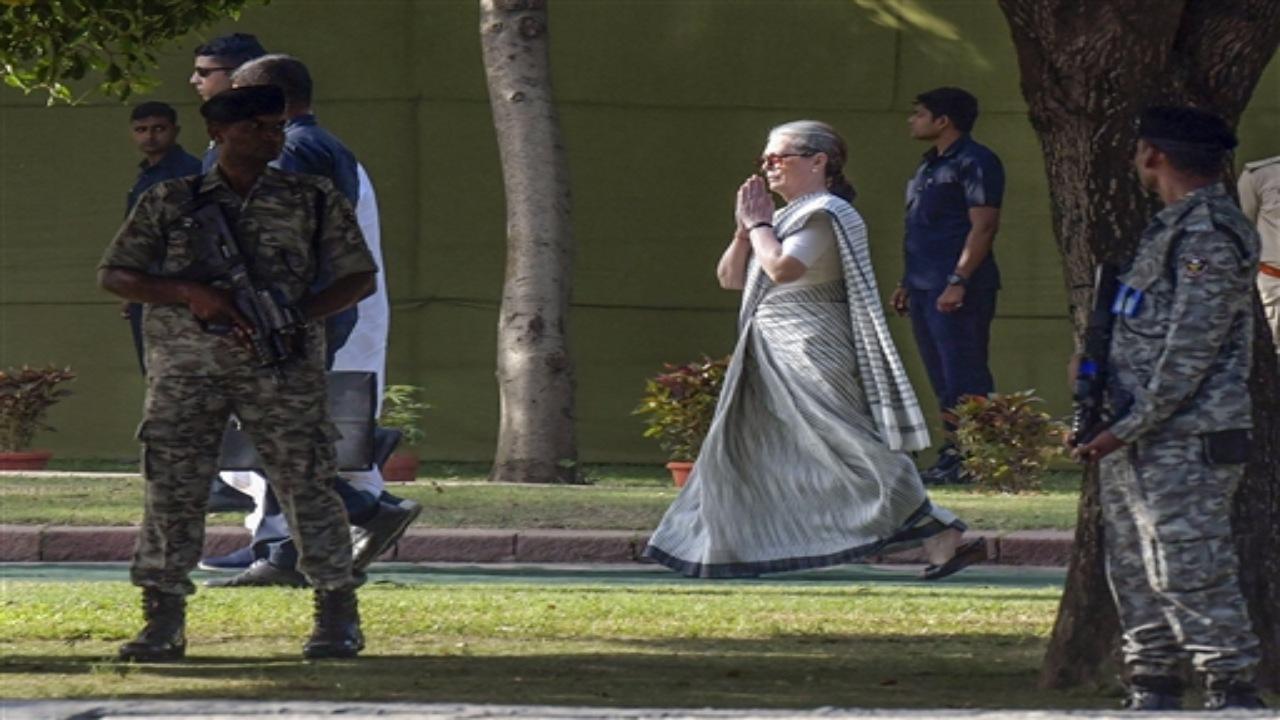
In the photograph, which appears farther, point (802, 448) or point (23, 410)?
point (23, 410)

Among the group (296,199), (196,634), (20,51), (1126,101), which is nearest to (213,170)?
(296,199)

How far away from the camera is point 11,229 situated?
63.5 ft

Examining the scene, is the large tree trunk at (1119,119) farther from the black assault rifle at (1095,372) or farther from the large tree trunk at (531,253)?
the large tree trunk at (531,253)

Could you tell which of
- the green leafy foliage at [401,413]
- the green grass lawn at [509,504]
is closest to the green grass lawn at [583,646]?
the green grass lawn at [509,504]

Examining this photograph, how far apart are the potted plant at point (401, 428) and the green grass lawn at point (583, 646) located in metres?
5.31

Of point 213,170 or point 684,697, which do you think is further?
point 213,170

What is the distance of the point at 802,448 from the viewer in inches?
447

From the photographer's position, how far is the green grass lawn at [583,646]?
7941 millimetres

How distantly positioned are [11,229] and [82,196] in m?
0.48

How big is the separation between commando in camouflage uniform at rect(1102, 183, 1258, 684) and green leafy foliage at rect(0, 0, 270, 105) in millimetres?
3164

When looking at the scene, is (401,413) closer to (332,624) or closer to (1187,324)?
(332,624)

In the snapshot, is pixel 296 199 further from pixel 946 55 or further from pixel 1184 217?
pixel 946 55

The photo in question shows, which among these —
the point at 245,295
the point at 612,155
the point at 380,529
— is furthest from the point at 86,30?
the point at 612,155

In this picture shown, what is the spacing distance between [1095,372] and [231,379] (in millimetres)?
2367
